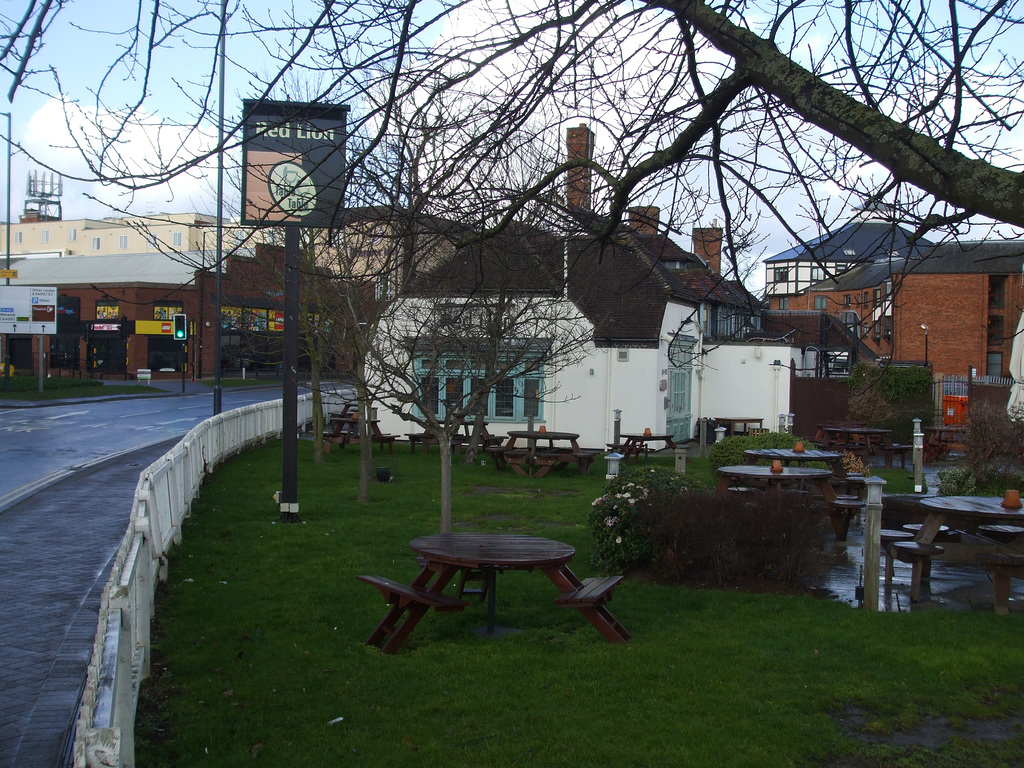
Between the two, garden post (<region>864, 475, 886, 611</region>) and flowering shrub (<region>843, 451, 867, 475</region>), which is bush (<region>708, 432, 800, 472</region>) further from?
garden post (<region>864, 475, 886, 611</region>)

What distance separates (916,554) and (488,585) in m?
4.15

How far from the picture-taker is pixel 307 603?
765 cm

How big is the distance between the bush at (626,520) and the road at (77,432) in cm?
884

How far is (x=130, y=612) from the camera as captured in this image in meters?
4.81

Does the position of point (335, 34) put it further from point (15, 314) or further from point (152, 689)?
point (15, 314)

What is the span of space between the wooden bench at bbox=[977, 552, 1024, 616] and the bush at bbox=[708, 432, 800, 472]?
24.3 feet

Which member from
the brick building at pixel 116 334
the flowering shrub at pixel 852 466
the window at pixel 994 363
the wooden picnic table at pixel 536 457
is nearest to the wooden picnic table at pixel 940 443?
the flowering shrub at pixel 852 466

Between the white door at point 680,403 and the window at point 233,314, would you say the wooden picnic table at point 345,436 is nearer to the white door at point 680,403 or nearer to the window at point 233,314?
the window at point 233,314

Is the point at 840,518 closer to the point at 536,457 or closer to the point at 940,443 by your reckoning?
the point at 536,457

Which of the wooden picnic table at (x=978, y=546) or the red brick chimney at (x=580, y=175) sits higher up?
the red brick chimney at (x=580, y=175)

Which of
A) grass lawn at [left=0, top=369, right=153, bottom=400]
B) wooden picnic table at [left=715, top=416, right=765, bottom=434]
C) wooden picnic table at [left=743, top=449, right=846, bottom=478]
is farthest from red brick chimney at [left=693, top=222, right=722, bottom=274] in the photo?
grass lawn at [left=0, top=369, right=153, bottom=400]

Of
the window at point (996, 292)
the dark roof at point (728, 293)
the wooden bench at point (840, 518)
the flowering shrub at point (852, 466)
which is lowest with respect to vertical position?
the wooden bench at point (840, 518)

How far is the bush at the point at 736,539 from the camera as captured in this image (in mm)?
8508

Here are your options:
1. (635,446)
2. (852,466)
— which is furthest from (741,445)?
(635,446)
